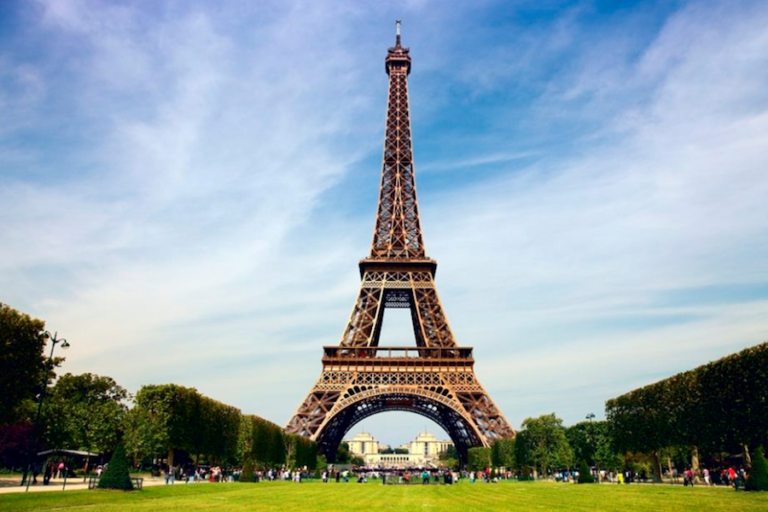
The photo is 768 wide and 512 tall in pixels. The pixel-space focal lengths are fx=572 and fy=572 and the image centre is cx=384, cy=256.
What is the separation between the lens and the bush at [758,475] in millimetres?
32688

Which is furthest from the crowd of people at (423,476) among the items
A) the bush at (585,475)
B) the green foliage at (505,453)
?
the bush at (585,475)

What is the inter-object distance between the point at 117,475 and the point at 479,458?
46.1 meters

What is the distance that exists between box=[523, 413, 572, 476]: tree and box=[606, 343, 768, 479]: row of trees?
26.1ft

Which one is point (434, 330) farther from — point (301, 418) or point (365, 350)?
point (301, 418)

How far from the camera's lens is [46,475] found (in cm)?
3819

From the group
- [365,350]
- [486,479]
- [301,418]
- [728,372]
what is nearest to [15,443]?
[301,418]

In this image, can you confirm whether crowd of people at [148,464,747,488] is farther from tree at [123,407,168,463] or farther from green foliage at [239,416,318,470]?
tree at [123,407,168,463]

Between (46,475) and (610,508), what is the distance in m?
35.4

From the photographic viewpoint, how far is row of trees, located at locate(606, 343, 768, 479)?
128 ft

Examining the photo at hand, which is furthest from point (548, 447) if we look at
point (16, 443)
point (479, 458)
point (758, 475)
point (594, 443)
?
point (16, 443)

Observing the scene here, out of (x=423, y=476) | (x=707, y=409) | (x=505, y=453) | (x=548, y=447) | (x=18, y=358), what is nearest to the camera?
(x=18, y=358)

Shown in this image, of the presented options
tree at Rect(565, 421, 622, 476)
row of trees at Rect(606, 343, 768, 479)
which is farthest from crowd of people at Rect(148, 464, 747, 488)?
row of trees at Rect(606, 343, 768, 479)

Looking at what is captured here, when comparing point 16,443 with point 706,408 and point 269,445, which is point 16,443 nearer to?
point 269,445

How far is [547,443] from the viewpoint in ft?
211
